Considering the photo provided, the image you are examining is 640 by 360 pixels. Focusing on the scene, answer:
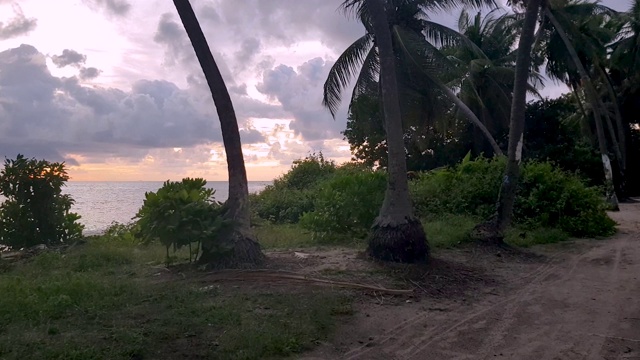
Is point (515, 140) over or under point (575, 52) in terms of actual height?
under

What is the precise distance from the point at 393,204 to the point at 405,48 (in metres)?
7.79

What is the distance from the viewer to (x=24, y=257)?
1174 centimetres

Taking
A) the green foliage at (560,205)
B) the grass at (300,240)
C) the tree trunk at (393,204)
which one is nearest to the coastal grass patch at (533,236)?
the green foliage at (560,205)

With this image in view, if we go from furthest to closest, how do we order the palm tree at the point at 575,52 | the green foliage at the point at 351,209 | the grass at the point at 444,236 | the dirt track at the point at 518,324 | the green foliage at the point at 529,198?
the palm tree at the point at 575,52 → the green foliage at the point at 529,198 → the green foliage at the point at 351,209 → the grass at the point at 444,236 → the dirt track at the point at 518,324

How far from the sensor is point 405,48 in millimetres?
17219

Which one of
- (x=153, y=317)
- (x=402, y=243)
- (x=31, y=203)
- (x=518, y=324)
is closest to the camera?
(x=153, y=317)

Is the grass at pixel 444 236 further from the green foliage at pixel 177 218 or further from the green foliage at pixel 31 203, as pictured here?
the green foliage at pixel 31 203

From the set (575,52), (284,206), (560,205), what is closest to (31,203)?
(284,206)

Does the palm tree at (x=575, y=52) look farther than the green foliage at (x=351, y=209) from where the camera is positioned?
Yes

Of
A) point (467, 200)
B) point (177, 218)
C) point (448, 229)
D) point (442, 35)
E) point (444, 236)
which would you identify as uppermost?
point (442, 35)

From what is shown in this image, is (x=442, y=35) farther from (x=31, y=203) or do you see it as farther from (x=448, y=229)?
(x=31, y=203)

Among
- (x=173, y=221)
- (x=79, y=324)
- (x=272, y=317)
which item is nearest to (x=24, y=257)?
(x=173, y=221)

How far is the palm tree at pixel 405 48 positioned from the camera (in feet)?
53.2

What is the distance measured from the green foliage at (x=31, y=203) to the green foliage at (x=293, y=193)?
7.90 meters
